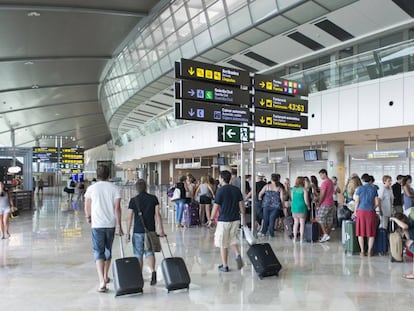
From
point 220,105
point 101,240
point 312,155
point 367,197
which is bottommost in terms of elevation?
point 101,240

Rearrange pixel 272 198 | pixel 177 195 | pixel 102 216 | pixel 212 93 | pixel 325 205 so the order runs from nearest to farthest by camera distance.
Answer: pixel 102 216
pixel 212 93
pixel 325 205
pixel 272 198
pixel 177 195

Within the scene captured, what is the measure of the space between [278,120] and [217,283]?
15.1 feet

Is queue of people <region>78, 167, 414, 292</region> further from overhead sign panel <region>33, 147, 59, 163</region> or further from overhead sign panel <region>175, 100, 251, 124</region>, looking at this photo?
overhead sign panel <region>33, 147, 59, 163</region>

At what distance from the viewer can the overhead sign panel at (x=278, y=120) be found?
9.62 metres

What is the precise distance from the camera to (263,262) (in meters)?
7.21

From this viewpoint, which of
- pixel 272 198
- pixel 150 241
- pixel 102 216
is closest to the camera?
pixel 102 216

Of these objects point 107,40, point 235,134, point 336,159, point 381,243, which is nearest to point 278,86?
point 235,134

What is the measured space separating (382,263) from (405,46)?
809 cm

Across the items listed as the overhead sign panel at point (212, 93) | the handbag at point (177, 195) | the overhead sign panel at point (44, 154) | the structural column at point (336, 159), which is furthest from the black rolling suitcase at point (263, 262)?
the overhead sign panel at point (44, 154)

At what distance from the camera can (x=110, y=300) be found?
19.3 feet

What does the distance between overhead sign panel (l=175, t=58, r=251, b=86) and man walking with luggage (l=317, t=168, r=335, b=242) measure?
3.63 metres

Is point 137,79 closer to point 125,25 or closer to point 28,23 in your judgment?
point 125,25

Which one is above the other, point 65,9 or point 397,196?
point 65,9

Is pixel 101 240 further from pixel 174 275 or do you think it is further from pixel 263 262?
pixel 263 262
